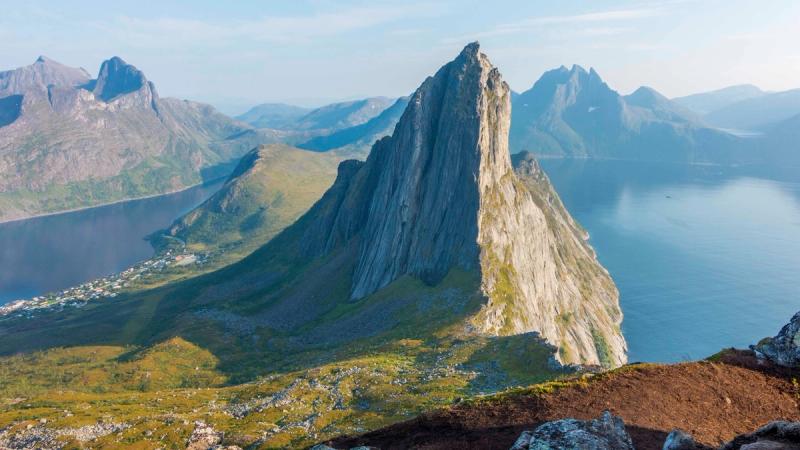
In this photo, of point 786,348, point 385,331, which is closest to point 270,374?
point 385,331

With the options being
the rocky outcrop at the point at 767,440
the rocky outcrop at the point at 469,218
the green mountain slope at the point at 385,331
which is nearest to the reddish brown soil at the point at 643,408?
the rocky outcrop at the point at 767,440

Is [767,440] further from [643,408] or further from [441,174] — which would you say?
[441,174]

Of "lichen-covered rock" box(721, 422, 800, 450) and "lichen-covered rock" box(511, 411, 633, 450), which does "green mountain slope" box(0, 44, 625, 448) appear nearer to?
"lichen-covered rock" box(511, 411, 633, 450)

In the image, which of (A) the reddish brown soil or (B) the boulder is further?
(A) the reddish brown soil

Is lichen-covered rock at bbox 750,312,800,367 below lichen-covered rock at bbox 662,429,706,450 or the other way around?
the other way around

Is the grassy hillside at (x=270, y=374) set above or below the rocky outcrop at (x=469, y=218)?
below

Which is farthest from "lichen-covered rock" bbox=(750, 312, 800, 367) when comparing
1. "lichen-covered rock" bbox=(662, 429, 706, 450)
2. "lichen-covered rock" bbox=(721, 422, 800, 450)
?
"lichen-covered rock" bbox=(662, 429, 706, 450)

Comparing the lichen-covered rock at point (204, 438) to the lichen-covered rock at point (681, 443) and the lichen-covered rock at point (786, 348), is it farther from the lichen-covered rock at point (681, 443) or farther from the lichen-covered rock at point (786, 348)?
the lichen-covered rock at point (786, 348)
